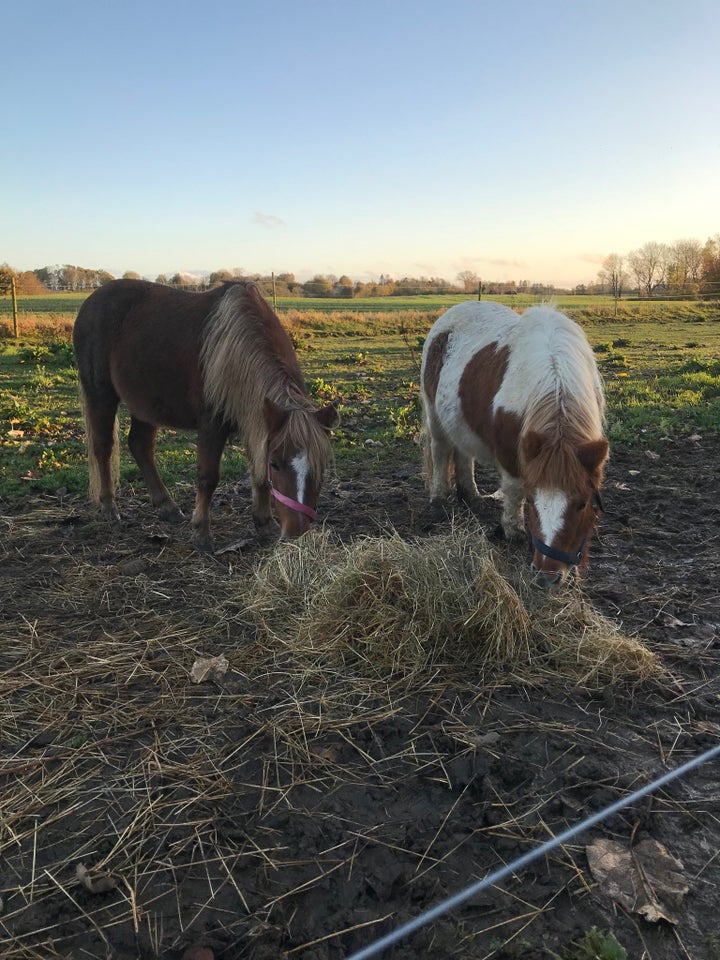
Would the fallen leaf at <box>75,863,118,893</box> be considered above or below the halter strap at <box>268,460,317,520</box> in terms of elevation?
below

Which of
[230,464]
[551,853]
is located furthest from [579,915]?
[230,464]

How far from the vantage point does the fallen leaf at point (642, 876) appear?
1.83 meters

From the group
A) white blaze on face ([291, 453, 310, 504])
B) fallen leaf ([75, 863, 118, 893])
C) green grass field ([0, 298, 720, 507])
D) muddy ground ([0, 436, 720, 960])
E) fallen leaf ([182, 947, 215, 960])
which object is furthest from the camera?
green grass field ([0, 298, 720, 507])

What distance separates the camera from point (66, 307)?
105ft

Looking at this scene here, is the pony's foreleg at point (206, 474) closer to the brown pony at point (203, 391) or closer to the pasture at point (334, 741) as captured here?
the brown pony at point (203, 391)

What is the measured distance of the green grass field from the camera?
22.9 ft

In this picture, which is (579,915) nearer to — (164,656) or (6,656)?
(164,656)

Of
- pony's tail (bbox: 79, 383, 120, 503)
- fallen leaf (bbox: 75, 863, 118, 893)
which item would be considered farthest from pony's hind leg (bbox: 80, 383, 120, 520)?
fallen leaf (bbox: 75, 863, 118, 893)

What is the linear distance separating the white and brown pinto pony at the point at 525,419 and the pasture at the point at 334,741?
446 millimetres

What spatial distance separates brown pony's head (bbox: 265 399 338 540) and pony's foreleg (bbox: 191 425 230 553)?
2.85 feet

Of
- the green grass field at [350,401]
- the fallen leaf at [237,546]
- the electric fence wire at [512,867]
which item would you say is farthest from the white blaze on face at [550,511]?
the green grass field at [350,401]

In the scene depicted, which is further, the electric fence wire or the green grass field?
the green grass field

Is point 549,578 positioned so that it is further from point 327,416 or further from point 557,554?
point 327,416

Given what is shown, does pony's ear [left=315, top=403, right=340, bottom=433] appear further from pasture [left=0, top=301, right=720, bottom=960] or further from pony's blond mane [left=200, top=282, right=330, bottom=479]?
pasture [left=0, top=301, right=720, bottom=960]
